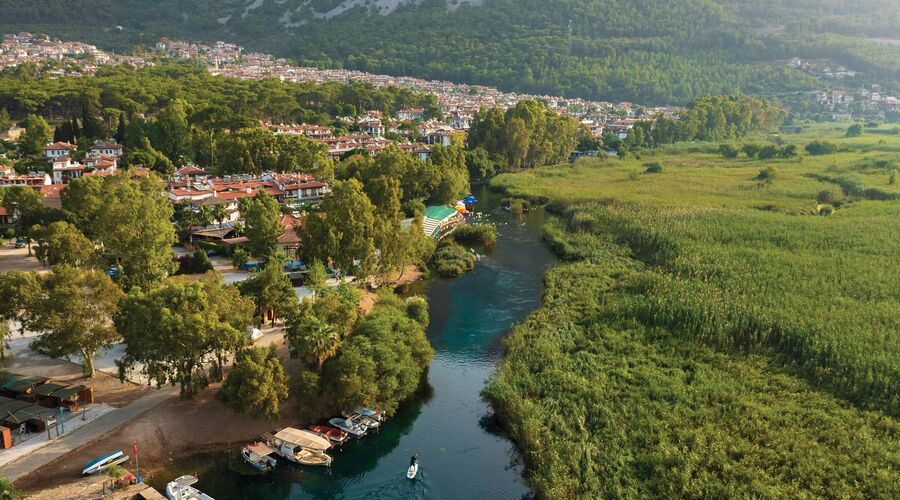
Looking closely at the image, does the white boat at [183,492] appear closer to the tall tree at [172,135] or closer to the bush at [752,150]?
the tall tree at [172,135]

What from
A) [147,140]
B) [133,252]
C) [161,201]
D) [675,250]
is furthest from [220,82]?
[675,250]

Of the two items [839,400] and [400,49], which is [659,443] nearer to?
[839,400]

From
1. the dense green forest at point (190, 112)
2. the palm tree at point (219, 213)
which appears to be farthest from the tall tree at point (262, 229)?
the dense green forest at point (190, 112)

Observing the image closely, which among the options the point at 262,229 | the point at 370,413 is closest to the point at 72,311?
the point at 370,413

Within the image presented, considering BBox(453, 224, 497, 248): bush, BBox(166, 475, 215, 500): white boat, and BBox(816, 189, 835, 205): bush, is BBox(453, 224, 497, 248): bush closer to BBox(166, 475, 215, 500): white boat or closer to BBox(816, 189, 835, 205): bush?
BBox(816, 189, 835, 205): bush

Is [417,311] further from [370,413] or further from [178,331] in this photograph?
[178,331]

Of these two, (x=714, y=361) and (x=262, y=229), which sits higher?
(x=262, y=229)

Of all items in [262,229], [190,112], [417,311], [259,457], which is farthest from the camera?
[190,112]

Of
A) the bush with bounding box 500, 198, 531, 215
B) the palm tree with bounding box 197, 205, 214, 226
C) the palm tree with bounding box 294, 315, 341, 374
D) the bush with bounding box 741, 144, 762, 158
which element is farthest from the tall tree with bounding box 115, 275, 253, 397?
the bush with bounding box 741, 144, 762, 158
